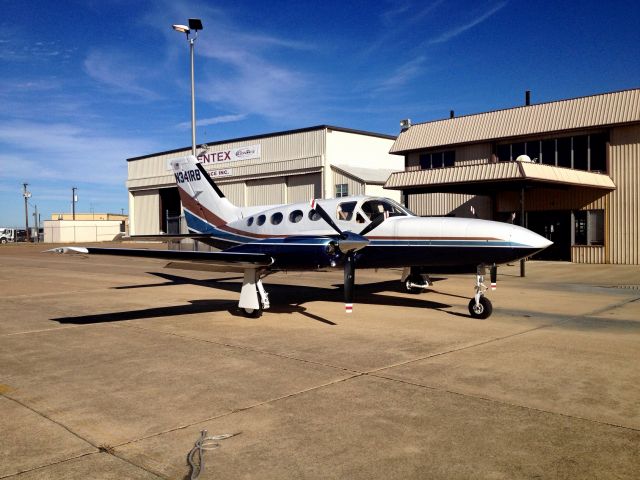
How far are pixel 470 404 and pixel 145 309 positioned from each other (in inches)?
456

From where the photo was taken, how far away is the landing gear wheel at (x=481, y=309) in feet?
43.5

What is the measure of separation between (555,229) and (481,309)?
2517 centimetres

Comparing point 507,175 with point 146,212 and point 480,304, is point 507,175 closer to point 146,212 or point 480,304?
point 480,304

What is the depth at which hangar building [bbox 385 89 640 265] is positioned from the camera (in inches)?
1214

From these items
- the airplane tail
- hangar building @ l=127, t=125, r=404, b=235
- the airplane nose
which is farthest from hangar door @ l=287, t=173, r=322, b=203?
the airplane nose

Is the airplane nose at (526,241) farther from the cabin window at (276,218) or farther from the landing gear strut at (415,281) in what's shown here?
the cabin window at (276,218)

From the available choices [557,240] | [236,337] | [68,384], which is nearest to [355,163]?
[557,240]

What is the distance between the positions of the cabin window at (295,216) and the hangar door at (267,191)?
35.4 m

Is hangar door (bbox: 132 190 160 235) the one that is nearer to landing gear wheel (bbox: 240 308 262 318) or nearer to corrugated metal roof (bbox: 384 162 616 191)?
corrugated metal roof (bbox: 384 162 616 191)

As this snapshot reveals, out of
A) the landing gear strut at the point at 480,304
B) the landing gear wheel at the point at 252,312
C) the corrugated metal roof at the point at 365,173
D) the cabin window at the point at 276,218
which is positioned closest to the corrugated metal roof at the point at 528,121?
the corrugated metal roof at the point at 365,173

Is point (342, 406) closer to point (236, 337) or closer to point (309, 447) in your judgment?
point (309, 447)

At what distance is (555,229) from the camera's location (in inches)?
1389

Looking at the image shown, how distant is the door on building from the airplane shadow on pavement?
1805 centimetres

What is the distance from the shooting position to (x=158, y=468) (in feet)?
16.5
